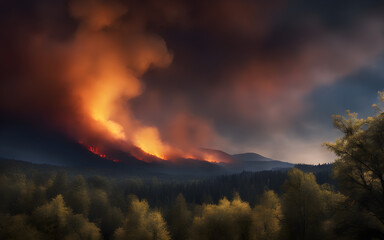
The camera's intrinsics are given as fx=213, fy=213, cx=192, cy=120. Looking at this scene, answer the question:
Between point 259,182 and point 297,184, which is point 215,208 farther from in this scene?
point 259,182

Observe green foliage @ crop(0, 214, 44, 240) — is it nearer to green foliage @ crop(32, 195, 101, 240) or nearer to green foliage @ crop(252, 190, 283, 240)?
green foliage @ crop(32, 195, 101, 240)

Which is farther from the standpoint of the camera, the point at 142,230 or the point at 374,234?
the point at 142,230

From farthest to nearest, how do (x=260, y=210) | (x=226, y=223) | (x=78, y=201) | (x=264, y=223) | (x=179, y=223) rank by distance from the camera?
1. (x=179, y=223)
2. (x=78, y=201)
3. (x=226, y=223)
4. (x=260, y=210)
5. (x=264, y=223)

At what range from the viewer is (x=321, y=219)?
2789cm

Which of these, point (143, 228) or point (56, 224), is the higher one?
point (143, 228)

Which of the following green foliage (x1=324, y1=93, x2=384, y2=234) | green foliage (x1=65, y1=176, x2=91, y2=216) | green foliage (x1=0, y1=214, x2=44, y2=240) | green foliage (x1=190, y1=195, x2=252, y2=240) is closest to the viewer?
green foliage (x1=324, y1=93, x2=384, y2=234)

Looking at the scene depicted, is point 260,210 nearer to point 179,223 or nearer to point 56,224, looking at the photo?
point 179,223

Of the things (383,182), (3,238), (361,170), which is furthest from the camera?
(3,238)

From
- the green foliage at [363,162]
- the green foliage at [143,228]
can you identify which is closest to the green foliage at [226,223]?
the green foliage at [143,228]

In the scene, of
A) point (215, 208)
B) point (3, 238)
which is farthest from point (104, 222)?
point (215, 208)

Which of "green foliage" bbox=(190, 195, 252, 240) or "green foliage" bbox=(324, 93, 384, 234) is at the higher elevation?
"green foliage" bbox=(324, 93, 384, 234)

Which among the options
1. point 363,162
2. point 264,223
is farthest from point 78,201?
point 363,162

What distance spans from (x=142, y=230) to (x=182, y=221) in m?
24.1

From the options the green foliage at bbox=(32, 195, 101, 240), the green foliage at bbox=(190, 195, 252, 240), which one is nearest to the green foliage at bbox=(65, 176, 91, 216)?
the green foliage at bbox=(32, 195, 101, 240)
